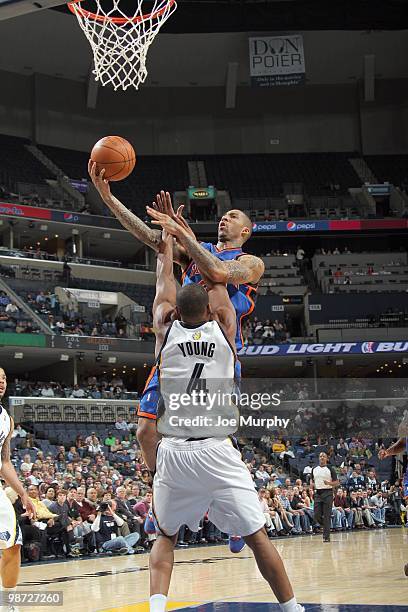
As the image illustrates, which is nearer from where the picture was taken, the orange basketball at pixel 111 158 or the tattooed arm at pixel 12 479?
the orange basketball at pixel 111 158

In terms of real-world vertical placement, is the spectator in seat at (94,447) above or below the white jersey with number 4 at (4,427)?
below

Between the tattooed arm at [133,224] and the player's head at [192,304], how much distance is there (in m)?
0.80

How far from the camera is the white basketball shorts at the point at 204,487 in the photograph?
382 cm

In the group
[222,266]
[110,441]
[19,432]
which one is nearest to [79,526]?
[19,432]

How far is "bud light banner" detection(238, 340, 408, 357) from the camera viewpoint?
2802cm

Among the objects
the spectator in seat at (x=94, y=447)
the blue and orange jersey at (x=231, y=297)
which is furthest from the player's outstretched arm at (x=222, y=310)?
the spectator in seat at (x=94, y=447)

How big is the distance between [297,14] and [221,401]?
29.9 metres

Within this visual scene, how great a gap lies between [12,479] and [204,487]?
2374mm

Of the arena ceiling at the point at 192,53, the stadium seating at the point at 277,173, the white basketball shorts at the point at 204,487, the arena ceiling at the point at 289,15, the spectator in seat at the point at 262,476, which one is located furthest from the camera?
the stadium seating at the point at 277,173

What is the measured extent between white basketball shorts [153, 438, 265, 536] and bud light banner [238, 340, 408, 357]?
78.8 feet

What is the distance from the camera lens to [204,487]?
3.82m

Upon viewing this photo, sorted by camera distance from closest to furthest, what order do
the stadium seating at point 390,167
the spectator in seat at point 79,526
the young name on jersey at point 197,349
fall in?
the young name on jersey at point 197,349
the spectator in seat at point 79,526
the stadium seating at point 390,167

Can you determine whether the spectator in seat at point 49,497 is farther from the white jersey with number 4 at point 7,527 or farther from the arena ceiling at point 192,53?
the arena ceiling at point 192,53

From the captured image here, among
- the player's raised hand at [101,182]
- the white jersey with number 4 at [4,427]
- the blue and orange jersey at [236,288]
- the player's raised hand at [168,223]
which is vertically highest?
the player's raised hand at [101,182]
